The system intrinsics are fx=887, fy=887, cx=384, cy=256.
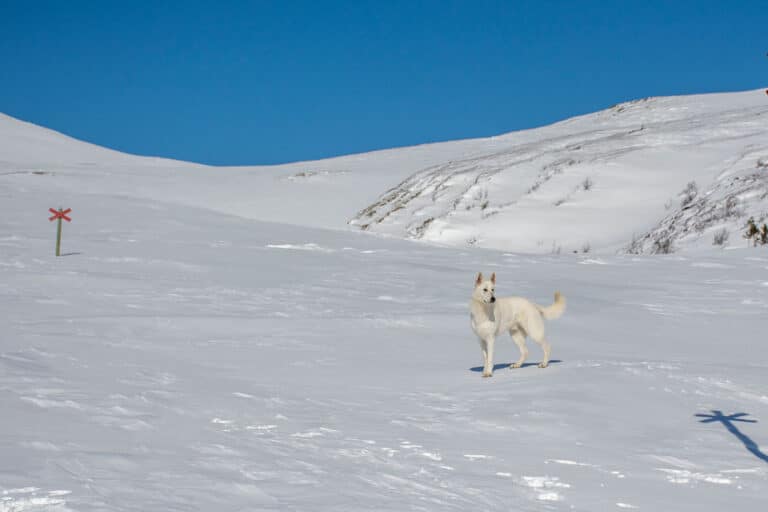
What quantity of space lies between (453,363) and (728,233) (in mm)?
17521

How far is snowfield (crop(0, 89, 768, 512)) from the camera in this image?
5.10 metres

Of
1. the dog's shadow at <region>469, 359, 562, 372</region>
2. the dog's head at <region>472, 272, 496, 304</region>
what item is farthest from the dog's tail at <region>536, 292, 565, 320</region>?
the dog's head at <region>472, 272, 496, 304</region>

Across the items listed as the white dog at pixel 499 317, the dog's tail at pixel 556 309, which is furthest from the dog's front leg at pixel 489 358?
the dog's tail at pixel 556 309

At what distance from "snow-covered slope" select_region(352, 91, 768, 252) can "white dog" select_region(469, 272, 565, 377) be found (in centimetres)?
1713

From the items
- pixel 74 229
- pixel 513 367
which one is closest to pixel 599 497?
pixel 513 367

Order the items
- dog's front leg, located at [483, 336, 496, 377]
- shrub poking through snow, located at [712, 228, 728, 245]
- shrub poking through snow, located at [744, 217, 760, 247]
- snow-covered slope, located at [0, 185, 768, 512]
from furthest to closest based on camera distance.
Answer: shrub poking through snow, located at [712, 228, 728, 245] < shrub poking through snow, located at [744, 217, 760, 247] < dog's front leg, located at [483, 336, 496, 377] < snow-covered slope, located at [0, 185, 768, 512]

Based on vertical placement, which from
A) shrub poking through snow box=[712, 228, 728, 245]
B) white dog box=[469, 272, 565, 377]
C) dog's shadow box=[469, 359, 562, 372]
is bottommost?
dog's shadow box=[469, 359, 562, 372]

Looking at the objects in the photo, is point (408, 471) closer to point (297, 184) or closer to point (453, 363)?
point (453, 363)

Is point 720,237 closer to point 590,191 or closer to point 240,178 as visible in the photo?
point 590,191

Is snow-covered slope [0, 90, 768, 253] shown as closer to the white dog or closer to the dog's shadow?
the dog's shadow

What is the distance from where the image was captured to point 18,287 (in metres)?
14.2

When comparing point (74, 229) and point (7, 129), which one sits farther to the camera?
point (7, 129)

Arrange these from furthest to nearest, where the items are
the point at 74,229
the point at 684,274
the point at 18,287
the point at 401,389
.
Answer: the point at 74,229, the point at 684,274, the point at 18,287, the point at 401,389

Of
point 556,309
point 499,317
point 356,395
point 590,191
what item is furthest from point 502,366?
point 590,191
